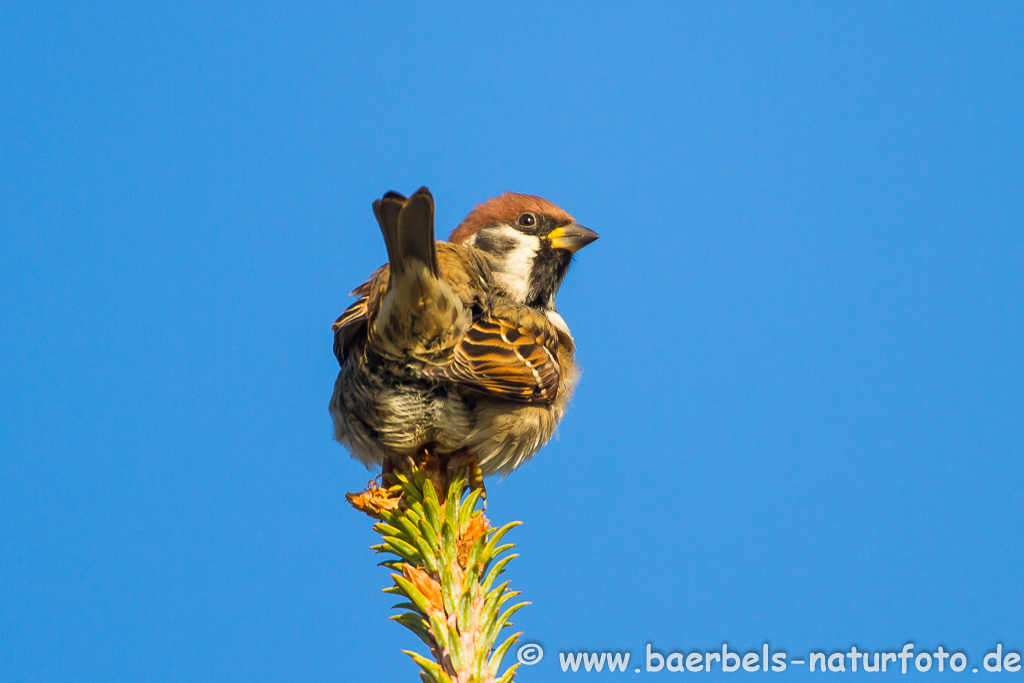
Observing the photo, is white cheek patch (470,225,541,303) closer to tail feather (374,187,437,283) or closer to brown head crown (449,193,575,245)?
brown head crown (449,193,575,245)

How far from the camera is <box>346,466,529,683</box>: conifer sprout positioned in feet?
8.38

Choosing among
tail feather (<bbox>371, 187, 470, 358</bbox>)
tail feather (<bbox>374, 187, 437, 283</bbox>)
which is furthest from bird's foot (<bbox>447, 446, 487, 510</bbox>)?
tail feather (<bbox>374, 187, 437, 283</bbox>)

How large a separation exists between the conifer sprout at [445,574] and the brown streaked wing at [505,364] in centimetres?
44

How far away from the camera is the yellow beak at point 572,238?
4.79 meters

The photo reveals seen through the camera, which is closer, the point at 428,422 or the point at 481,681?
the point at 481,681

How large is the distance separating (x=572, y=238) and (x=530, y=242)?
0.24 meters

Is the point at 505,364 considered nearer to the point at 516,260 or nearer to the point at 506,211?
the point at 516,260

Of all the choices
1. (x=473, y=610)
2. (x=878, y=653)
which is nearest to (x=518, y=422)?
(x=473, y=610)

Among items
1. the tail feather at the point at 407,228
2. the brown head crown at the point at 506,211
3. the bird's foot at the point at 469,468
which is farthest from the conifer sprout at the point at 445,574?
the brown head crown at the point at 506,211

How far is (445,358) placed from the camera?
3.58 meters

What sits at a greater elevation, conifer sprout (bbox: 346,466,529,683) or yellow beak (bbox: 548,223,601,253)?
yellow beak (bbox: 548,223,601,253)

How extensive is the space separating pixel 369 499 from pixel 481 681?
1.04 meters

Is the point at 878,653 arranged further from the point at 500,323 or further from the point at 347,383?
the point at 347,383

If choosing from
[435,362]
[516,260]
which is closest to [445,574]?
[435,362]
